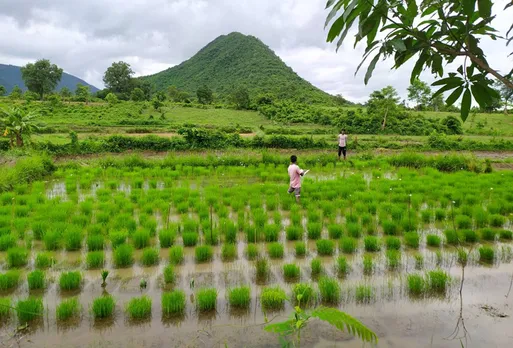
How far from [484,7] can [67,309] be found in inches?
156

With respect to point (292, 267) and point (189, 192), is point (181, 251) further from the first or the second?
point (189, 192)

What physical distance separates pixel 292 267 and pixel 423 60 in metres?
3.24

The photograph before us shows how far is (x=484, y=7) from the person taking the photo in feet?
4.34

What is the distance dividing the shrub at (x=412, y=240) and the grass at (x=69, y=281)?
4.62m

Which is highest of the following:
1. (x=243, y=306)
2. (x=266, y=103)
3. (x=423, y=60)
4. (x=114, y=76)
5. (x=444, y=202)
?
(x=114, y=76)

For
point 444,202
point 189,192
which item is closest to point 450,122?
point 444,202

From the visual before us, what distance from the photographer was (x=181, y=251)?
483 cm

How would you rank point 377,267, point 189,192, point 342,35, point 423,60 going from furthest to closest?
point 189,192, point 377,267, point 423,60, point 342,35

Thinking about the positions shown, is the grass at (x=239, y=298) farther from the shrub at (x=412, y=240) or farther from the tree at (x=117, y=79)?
the tree at (x=117, y=79)

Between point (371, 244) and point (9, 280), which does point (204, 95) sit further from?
point (9, 280)

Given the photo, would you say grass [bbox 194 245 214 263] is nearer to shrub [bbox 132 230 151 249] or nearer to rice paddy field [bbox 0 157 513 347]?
rice paddy field [bbox 0 157 513 347]

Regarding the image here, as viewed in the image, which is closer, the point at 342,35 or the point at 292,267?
the point at 342,35

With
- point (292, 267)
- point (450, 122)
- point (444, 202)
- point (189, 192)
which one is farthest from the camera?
point (450, 122)

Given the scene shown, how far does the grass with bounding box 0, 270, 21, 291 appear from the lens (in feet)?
13.1
